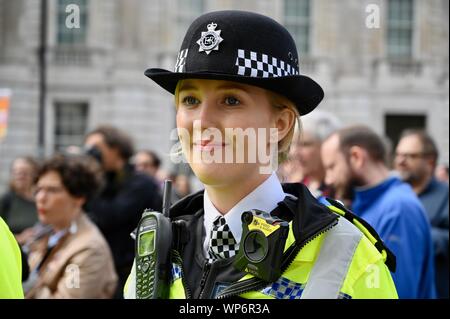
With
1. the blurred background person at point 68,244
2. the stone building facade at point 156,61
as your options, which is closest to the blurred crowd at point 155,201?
the blurred background person at point 68,244

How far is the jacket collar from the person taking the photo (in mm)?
1860

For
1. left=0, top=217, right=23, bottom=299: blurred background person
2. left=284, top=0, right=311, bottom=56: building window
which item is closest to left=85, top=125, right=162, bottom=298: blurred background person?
left=0, top=217, right=23, bottom=299: blurred background person

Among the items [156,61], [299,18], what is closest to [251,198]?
[156,61]

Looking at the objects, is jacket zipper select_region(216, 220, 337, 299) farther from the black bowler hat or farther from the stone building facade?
the stone building facade

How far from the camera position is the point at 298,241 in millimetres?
1841

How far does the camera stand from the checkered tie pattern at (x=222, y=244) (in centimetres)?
195

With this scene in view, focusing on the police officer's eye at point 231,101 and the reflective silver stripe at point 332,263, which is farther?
the police officer's eye at point 231,101

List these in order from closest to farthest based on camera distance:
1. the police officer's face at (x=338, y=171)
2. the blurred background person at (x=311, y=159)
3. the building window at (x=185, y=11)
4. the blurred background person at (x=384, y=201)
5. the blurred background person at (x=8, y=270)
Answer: the blurred background person at (x=8, y=270) < the blurred background person at (x=384, y=201) < the police officer's face at (x=338, y=171) < the blurred background person at (x=311, y=159) < the building window at (x=185, y=11)

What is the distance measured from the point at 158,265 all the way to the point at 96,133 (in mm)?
3946

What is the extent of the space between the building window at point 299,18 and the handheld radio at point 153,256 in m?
18.1

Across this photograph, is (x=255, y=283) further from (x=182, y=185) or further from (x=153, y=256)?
(x=182, y=185)

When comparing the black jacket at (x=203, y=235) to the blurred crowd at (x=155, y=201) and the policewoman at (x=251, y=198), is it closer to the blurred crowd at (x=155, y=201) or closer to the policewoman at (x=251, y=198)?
the policewoman at (x=251, y=198)

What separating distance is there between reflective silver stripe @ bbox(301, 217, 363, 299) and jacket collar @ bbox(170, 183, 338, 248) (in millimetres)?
42
